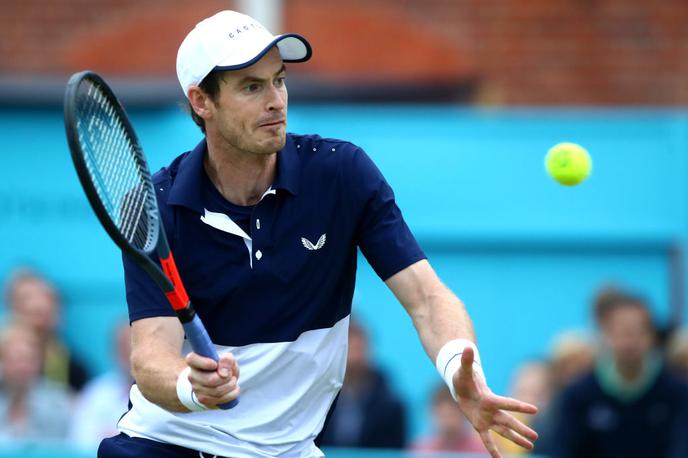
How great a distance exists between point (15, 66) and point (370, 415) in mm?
4766

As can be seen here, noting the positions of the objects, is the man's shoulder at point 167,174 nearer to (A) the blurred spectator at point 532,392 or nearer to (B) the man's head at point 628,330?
(B) the man's head at point 628,330

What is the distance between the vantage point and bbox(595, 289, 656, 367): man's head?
8516 millimetres

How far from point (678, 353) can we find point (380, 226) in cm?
462

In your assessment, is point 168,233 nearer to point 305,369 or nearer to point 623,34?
point 305,369

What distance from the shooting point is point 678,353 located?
30.5 ft

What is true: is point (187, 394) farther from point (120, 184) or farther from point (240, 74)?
point (240, 74)

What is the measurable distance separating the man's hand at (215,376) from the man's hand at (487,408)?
71 cm

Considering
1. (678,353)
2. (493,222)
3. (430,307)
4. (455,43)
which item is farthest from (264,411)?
(455,43)

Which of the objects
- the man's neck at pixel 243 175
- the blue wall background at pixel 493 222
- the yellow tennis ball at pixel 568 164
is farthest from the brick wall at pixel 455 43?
the man's neck at pixel 243 175

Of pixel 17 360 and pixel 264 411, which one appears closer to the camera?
pixel 264 411

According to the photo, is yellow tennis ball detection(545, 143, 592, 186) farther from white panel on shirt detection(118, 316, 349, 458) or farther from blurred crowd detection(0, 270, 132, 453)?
blurred crowd detection(0, 270, 132, 453)

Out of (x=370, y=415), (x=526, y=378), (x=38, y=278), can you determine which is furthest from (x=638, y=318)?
(x=38, y=278)

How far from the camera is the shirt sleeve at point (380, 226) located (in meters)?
5.13

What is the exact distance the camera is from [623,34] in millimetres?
12055
